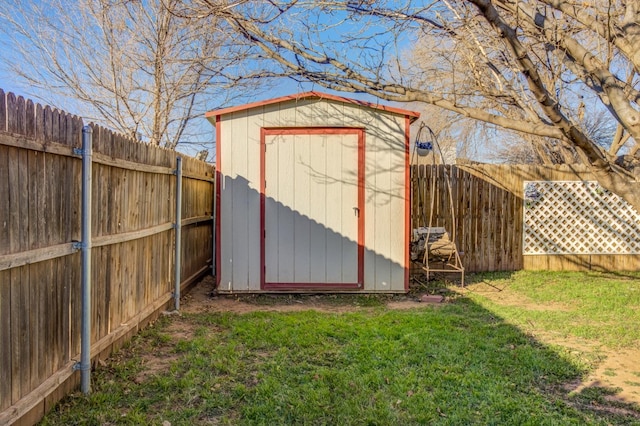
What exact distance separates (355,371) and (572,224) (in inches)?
233

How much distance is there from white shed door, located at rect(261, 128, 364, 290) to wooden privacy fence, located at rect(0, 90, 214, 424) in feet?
6.04

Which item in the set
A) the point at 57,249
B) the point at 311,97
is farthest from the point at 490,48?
the point at 57,249

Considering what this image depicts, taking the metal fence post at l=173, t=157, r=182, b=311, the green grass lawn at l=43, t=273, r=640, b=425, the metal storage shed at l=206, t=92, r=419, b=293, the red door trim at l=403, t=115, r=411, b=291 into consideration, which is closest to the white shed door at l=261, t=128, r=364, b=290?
the metal storage shed at l=206, t=92, r=419, b=293

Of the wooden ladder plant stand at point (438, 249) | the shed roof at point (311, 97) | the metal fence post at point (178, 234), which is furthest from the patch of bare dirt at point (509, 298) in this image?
the metal fence post at point (178, 234)

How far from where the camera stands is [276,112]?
5539 mm

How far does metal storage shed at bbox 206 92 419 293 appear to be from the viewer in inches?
218

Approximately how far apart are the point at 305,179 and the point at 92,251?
312 cm

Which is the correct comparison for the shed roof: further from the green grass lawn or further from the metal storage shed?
the green grass lawn

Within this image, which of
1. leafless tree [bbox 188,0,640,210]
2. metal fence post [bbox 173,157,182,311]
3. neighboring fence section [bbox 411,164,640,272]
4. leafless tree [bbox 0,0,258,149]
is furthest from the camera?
leafless tree [bbox 0,0,258,149]

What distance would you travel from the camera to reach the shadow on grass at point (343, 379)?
7.75ft

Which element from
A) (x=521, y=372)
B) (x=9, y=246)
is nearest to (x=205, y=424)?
(x=9, y=246)

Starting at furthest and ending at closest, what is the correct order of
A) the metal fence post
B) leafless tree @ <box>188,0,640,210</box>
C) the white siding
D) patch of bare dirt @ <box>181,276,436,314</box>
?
1. the white siding
2. patch of bare dirt @ <box>181,276,436,314</box>
3. the metal fence post
4. leafless tree @ <box>188,0,640,210</box>

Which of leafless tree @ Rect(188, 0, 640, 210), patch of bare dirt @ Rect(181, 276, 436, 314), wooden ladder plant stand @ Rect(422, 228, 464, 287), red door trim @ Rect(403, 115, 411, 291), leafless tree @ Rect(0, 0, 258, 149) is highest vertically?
leafless tree @ Rect(0, 0, 258, 149)

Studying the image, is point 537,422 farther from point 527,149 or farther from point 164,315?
point 527,149
